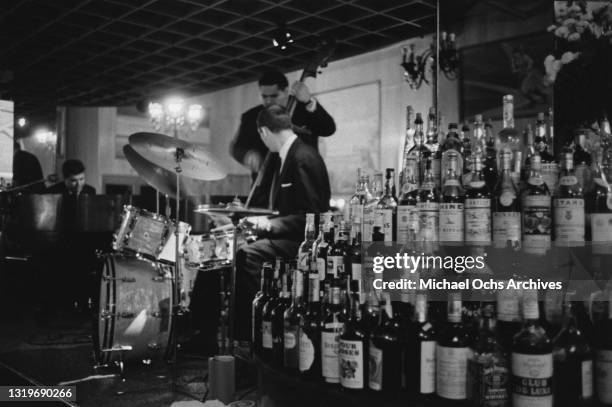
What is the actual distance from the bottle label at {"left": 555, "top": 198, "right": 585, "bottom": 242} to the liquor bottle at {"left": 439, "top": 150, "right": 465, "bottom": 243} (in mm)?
263

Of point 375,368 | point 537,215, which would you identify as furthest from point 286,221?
point 537,215

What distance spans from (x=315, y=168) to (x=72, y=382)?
207 centimetres

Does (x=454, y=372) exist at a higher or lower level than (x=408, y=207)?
lower

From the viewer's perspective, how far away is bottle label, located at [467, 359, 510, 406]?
4.55 ft

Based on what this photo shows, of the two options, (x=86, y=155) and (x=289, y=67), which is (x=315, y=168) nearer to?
(x=289, y=67)

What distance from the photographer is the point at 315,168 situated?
12.3 ft

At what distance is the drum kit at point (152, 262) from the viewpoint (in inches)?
134

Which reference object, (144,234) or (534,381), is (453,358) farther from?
(144,234)

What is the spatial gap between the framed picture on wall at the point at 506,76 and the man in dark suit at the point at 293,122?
1.65 metres

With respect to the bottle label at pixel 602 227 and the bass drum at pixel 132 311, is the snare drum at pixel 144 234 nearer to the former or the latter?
the bass drum at pixel 132 311

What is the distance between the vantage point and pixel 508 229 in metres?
1.54

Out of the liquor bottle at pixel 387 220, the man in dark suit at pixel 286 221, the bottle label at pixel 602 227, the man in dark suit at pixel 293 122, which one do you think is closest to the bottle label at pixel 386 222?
the liquor bottle at pixel 387 220

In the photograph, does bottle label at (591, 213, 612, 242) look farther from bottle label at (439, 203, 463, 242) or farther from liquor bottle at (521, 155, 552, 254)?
bottle label at (439, 203, 463, 242)

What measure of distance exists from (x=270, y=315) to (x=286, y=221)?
5.18 feet
